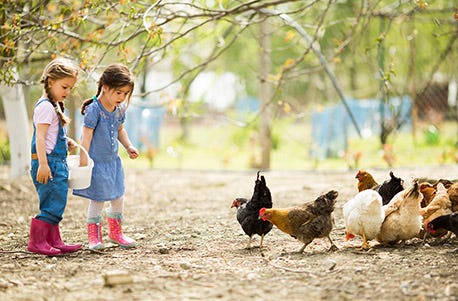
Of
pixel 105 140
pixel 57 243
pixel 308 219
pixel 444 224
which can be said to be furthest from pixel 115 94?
pixel 444 224

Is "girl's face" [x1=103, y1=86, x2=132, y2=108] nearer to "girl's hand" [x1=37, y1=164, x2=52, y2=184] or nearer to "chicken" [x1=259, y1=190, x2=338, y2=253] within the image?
"girl's hand" [x1=37, y1=164, x2=52, y2=184]

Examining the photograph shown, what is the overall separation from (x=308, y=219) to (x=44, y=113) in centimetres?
209

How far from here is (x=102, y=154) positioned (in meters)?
5.15

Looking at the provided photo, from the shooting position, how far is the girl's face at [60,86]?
16.0 ft

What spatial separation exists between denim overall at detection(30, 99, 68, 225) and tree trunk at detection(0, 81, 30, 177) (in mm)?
4565

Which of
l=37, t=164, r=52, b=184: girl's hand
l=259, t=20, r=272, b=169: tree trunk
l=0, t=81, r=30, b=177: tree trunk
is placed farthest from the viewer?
l=259, t=20, r=272, b=169: tree trunk

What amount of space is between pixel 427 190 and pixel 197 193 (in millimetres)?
4411

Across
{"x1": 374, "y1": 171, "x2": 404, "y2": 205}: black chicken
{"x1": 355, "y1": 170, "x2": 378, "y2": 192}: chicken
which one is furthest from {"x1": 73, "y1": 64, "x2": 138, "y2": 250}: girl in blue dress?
{"x1": 374, "y1": 171, "x2": 404, "y2": 205}: black chicken

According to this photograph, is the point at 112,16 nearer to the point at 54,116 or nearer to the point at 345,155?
the point at 54,116

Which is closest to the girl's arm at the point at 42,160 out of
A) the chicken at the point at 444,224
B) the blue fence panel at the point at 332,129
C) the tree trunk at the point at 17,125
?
the chicken at the point at 444,224

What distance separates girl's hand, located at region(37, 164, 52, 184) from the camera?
4.71 metres

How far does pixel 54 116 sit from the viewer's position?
486 centimetres

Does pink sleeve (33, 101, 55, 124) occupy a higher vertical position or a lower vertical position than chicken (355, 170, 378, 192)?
higher

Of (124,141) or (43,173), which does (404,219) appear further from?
(43,173)
